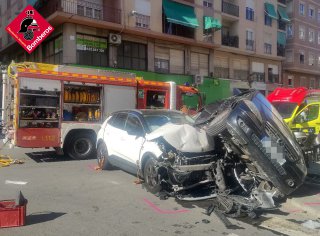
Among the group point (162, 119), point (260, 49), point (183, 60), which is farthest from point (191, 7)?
point (162, 119)

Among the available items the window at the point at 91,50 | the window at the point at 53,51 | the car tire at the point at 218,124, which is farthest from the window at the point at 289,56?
the car tire at the point at 218,124

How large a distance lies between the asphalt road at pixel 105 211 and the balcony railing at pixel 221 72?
82.5 feet

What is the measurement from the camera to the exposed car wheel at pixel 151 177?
7.04 meters

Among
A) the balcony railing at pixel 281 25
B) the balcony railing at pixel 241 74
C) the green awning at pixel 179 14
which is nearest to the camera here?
the green awning at pixel 179 14

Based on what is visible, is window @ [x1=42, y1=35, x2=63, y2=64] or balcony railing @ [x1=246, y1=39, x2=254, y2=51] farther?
Result: balcony railing @ [x1=246, y1=39, x2=254, y2=51]

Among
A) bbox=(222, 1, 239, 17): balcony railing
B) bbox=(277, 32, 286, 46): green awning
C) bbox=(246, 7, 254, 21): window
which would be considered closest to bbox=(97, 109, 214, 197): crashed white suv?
bbox=(222, 1, 239, 17): balcony railing

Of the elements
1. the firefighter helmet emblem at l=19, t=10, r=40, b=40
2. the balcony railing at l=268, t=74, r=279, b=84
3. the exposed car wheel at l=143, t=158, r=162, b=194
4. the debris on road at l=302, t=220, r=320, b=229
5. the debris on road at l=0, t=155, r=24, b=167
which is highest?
the firefighter helmet emblem at l=19, t=10, r=40, b=40

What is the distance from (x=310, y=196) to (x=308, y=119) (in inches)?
233

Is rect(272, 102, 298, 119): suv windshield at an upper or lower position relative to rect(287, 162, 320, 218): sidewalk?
upper

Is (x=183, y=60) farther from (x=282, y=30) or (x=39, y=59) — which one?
(x=282, y=30)

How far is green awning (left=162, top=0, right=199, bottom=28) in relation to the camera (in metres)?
28.5

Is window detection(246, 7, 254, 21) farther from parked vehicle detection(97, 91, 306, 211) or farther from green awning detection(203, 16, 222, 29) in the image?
parked vehicle detection(97, 91, 306, 211)

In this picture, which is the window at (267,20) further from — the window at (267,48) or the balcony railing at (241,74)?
the balcony railing at (241,74)

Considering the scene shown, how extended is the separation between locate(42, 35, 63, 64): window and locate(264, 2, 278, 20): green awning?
22440 millimetres
